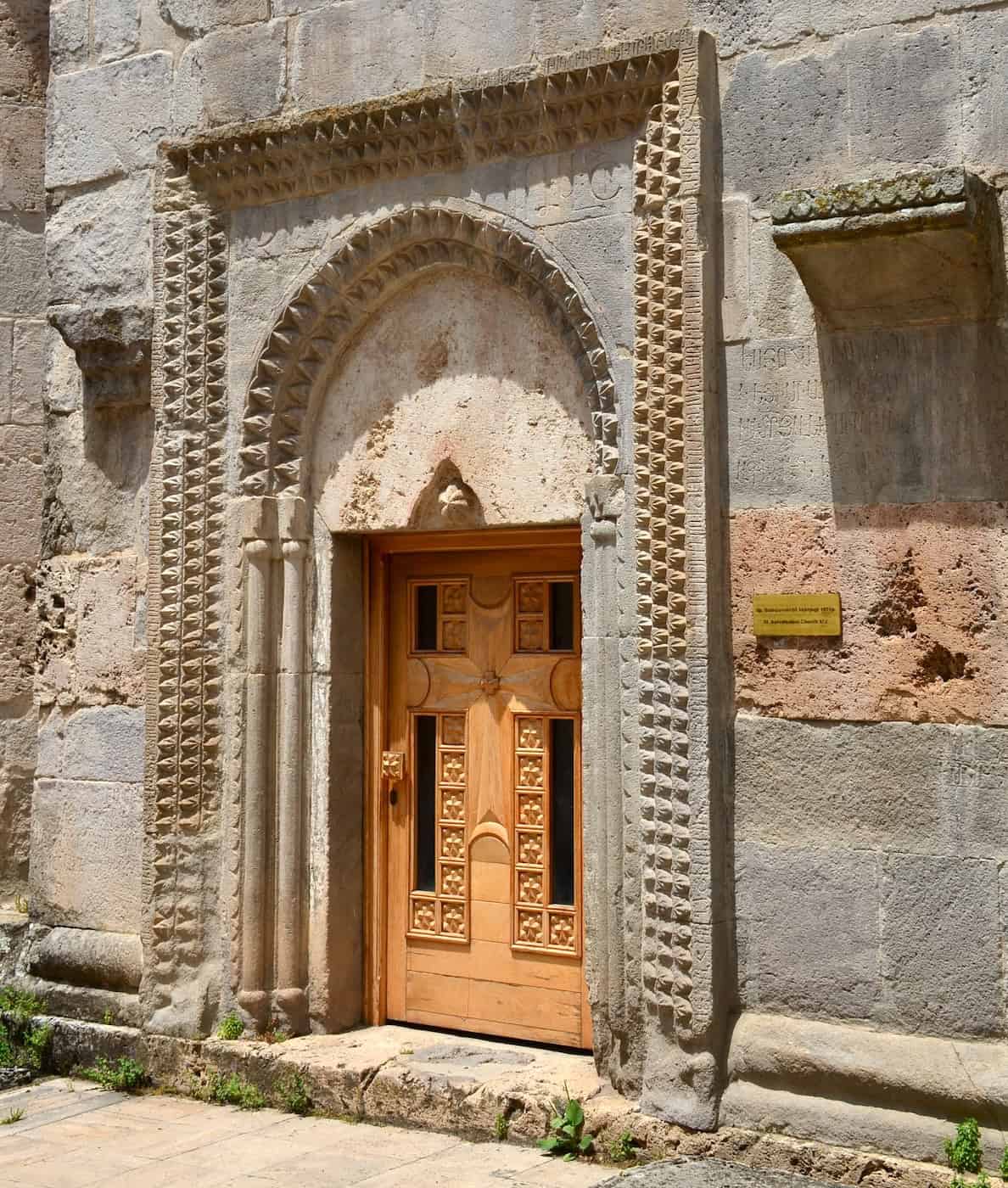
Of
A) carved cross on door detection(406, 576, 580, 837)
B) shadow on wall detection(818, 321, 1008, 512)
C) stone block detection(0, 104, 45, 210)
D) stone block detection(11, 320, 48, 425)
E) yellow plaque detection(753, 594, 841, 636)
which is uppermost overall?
stone block detection(0, 104, 45, 210)

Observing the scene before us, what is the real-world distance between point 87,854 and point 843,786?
131 inches

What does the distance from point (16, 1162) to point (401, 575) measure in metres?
2.57

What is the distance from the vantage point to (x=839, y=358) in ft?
15.0

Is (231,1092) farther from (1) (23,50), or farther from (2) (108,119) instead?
(1) (23,50)

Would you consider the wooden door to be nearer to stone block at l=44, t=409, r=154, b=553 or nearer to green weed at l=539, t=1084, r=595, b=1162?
green weed at l=539, t=1084, r=595, b=1162

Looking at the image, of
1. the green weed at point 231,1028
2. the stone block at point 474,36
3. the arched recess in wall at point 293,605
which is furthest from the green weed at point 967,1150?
the stone block at point 474,36

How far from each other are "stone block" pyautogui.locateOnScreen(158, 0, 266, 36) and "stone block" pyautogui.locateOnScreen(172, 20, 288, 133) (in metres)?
0.04

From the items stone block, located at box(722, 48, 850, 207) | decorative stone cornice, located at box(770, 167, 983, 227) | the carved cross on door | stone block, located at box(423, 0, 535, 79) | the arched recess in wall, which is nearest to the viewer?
decorative stone cornice, located at box(770, 167, 983, 227)

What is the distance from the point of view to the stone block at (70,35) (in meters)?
6.34

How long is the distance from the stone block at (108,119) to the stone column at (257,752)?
1716 mm

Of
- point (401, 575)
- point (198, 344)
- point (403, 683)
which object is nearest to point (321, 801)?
point (403, 683)

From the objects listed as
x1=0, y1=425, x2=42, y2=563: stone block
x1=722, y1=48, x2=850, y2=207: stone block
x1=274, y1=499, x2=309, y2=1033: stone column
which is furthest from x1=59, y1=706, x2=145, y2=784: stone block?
x1=722, y1=48, x2=850, y2=207: stone block

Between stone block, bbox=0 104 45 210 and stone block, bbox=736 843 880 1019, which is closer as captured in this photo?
stone block, bbox=736 843 880 1019

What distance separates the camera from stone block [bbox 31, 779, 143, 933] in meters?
6.01
